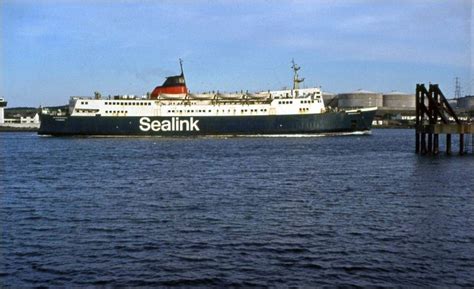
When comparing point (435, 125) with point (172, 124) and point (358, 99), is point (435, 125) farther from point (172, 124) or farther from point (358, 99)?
point (358, 99)

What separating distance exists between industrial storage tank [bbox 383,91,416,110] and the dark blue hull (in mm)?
92161

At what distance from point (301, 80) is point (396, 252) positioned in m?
60.6

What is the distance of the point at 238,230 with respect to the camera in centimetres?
1382

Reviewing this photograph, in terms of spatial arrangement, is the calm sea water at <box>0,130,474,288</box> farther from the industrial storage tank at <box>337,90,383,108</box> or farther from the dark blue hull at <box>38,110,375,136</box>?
the industrial storage tank at <box>337,90,383,108</box>

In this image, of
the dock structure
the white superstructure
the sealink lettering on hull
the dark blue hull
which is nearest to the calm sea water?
the dock structure

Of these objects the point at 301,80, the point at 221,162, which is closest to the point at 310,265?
the point at 221,162

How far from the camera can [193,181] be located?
2375 centimetres

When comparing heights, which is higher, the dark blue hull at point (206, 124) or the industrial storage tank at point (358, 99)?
the industrial storage tank at point (358, 99)

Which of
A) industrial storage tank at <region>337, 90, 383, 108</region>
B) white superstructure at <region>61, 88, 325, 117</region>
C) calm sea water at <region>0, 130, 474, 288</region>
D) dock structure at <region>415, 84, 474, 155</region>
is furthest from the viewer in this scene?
industrial storage tank at <region>337, 90, 383, 108</region>

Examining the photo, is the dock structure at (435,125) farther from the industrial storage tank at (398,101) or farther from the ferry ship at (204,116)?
the industrial storage tank at (398,101)

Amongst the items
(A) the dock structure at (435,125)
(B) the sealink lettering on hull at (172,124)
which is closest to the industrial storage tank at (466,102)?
(B) the sealink lettering on hull at (172,124)

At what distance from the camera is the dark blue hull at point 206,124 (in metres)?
65.6

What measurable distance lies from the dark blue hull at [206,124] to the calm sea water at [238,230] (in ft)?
129

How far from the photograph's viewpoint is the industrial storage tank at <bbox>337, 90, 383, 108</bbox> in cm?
14400
